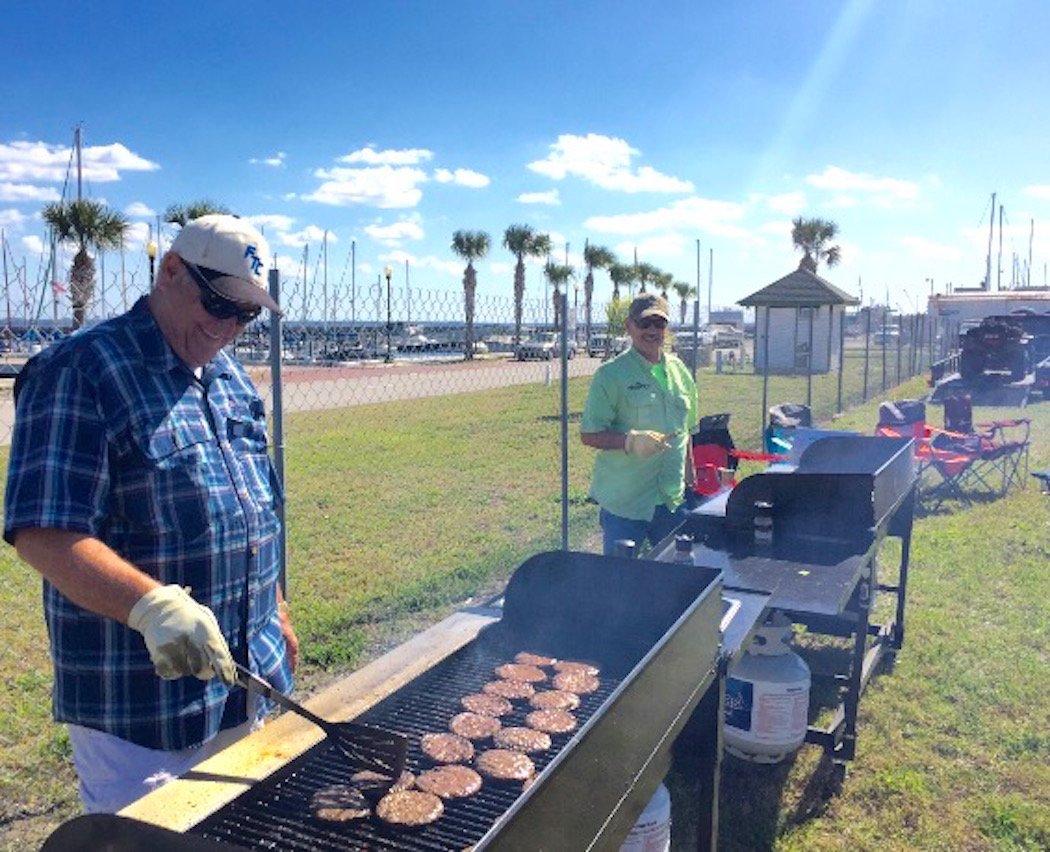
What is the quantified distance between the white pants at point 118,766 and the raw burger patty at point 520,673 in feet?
3.10

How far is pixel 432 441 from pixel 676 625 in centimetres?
1139

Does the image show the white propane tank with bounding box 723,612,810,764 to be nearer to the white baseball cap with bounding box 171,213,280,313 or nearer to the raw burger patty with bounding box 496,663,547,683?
the raw burger patty with bounding box 496,663,547,683

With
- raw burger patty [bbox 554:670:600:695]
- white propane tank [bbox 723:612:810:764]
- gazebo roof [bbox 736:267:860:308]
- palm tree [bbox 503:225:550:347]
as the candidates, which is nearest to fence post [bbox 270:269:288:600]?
raw burger patty [bbox 554:670:600:695]

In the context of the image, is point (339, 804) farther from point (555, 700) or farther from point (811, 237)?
point (811, 237)

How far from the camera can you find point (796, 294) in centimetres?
1526

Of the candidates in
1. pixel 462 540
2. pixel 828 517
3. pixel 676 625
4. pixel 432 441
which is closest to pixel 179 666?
pixel 676 625

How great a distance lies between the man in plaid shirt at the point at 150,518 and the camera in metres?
1.84

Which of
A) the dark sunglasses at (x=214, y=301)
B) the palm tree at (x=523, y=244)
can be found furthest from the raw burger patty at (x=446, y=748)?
the palm tree at (x=523, y=244)

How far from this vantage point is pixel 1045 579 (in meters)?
6.89

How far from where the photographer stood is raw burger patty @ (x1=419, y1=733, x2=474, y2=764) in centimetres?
225

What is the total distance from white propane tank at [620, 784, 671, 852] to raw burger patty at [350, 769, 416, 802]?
919 millimetres

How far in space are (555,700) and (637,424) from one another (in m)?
2.24

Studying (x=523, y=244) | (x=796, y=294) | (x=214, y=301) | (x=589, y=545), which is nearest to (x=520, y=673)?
(x=214, y=301)

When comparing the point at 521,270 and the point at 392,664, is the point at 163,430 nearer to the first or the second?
the point at 392,664
